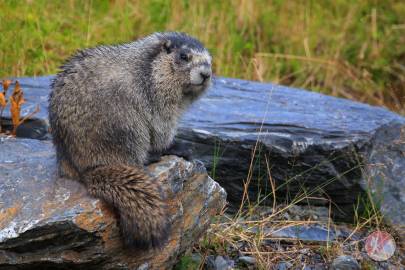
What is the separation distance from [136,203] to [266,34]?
6.14 m

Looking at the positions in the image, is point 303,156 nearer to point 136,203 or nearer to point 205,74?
point 205,74

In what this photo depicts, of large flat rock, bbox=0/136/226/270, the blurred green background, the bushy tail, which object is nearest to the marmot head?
large flat rock, bbox=0/136/226/270

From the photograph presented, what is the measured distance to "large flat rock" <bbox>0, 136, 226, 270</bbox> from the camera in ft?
13.9

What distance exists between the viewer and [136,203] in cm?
439

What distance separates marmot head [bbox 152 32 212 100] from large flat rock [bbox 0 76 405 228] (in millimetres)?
738

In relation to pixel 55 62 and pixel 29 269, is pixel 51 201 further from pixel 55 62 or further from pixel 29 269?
pixel 55 62

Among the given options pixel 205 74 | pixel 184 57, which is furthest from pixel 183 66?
pixel 205 74

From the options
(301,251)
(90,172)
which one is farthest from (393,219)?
(90,172)

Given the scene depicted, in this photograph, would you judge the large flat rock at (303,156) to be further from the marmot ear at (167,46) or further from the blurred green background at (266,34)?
the blurred green background at (266,34)

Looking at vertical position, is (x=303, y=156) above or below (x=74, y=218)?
below

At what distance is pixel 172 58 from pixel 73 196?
4.46ft

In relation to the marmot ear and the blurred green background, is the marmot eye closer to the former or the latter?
the marmot ear

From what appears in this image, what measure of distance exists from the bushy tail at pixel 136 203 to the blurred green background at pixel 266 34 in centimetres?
382

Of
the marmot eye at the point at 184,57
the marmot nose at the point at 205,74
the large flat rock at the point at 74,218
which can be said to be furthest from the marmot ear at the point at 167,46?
the large flat rock at the point at 74,218
